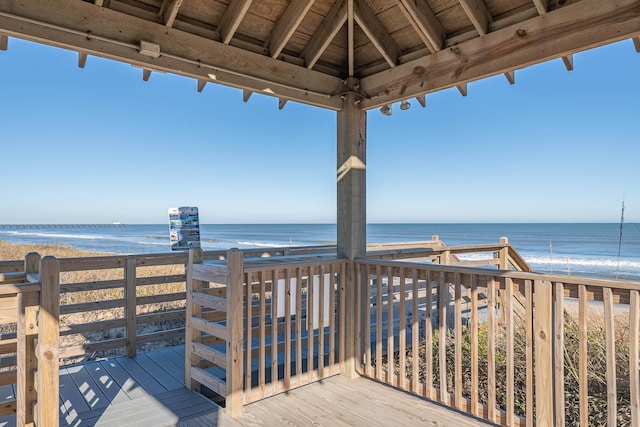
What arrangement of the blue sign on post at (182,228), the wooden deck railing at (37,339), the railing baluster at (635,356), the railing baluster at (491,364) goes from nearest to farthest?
1. the wooden deck railing at (37,339)
2. the railing baluster at (635,356)
3. the railing baluster at (491,364)
4. the blue sign on post at (182,228)

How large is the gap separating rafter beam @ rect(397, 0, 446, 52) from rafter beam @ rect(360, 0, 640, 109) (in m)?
0.10


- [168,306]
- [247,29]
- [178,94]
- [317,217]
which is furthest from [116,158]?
[247,29]

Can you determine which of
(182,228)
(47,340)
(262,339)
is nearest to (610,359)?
(262,339)

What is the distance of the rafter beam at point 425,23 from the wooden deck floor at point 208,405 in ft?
8.53

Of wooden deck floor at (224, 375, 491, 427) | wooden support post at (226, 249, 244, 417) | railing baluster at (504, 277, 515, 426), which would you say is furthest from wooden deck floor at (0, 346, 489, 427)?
railing baluster at (504, 277, 515, 426)

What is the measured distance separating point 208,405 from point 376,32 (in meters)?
3.04

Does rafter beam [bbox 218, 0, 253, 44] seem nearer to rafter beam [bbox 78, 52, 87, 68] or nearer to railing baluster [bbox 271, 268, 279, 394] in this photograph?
rafter beam [bbox 78, 52, 87, 68]

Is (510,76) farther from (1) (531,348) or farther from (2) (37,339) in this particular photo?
(2) (37,339)

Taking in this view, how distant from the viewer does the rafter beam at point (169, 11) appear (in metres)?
2.35

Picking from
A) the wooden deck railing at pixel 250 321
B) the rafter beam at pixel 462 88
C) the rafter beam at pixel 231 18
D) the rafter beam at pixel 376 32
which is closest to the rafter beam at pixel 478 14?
the rafter beam at pixel 462 88

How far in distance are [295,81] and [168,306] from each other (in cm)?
457

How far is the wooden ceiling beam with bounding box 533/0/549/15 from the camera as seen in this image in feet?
7.19

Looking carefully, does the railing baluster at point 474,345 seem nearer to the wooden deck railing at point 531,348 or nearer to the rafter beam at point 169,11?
the wooden deck railing at point 531,348

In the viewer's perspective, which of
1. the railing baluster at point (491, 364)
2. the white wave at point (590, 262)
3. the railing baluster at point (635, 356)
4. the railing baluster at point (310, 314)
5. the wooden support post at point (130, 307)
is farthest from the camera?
the white wave at point (590, 262)
